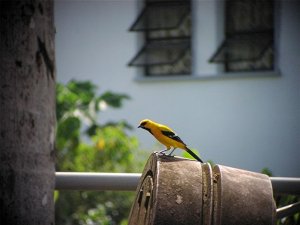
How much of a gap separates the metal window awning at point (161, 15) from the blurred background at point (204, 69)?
0.02m

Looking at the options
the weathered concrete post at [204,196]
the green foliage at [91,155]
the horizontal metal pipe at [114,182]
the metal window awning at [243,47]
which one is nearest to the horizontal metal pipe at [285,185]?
the horizontal metal pipe at [114,182]

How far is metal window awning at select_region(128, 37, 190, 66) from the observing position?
33.2 ft

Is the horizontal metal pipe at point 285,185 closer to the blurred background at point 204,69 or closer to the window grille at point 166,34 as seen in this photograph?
the blurred background at point 204,69

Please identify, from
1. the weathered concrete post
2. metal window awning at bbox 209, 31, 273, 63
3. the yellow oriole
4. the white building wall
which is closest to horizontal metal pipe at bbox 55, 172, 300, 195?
the weathered concrete post

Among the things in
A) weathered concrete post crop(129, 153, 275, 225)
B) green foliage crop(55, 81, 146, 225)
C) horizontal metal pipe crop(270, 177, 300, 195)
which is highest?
weathered concrete post crop(129, 153, 275, 225)

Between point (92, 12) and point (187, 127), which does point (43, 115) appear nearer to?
point (187, 127)

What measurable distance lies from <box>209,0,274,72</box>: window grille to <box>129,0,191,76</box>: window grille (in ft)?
2.16

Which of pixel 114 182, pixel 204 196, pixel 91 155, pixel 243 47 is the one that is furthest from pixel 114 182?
pixel 243 47

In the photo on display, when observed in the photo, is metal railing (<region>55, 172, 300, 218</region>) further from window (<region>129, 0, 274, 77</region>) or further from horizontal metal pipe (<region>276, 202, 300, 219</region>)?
window (<region>129, 0, 274, 77</region>)

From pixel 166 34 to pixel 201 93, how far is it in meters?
1.20

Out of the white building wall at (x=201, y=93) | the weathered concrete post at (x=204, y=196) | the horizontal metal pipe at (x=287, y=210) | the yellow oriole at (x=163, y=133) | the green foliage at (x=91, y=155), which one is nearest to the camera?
the weathered concrete post at (x=204, y=196)

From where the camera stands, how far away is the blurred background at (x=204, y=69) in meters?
9.69

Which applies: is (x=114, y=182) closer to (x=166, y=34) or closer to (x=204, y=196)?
(x=204, y=196)

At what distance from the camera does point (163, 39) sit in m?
10.3
